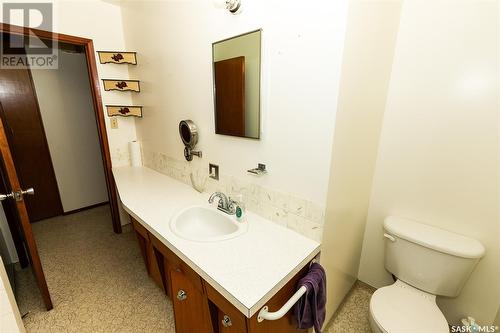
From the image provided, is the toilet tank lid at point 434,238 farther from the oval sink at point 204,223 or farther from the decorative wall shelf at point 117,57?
the decorative wall shelf at point 117,57

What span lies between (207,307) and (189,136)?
1108mm

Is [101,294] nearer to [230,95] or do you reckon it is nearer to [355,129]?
[230,95]

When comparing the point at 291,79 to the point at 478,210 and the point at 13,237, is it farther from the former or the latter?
the point at 13,237

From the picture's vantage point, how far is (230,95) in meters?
1.35

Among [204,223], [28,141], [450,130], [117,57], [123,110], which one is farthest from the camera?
[28,141]

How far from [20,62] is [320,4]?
3244 millimetres

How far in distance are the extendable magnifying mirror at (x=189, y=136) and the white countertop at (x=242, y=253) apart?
1.18 feet

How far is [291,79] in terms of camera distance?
3.51 ft

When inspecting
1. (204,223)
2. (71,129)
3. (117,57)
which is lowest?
(204,223)

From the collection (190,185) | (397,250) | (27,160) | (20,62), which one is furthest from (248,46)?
(27,160)

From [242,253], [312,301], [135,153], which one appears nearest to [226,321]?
[242,253]

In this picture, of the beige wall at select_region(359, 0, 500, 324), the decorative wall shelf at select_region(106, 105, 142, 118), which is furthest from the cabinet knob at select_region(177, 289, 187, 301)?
the decorative wall shelf at select_region(106, 105, 142, 118)

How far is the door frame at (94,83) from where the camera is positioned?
67.5 inches

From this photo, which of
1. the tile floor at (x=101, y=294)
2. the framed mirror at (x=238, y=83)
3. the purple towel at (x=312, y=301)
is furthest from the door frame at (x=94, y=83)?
the purple towel at (x=312, y=301)
